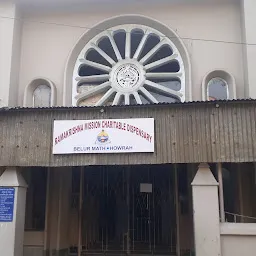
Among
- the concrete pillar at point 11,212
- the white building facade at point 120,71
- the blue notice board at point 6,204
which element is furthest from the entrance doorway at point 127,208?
the blue notice board at point 6,204

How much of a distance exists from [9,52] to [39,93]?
186 cm

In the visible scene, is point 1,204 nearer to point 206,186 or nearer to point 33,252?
point 33,252

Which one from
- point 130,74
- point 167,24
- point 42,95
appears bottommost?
point 42,95

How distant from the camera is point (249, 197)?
1312cm

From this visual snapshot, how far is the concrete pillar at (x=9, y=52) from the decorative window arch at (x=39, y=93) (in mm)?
473

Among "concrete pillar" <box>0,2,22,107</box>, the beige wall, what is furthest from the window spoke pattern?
the beige wall

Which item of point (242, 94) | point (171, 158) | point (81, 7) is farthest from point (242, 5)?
point (171, 158)

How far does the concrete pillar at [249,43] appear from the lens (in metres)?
13.7

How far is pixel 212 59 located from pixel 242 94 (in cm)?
166

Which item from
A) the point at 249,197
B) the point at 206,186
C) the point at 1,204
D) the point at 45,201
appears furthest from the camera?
the point at 45,201

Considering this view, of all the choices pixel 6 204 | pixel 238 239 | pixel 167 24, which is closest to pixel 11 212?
pixel 6 204

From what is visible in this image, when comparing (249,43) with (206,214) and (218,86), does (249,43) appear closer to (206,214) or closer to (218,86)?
(218,86)

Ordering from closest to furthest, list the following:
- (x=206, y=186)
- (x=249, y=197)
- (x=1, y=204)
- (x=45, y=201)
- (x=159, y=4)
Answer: (x=206, y=186), (x=1, y=204), (x=249, y=197), (x=45, y=201), (x=159, y=4)

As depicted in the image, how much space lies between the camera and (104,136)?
11.0 meters
